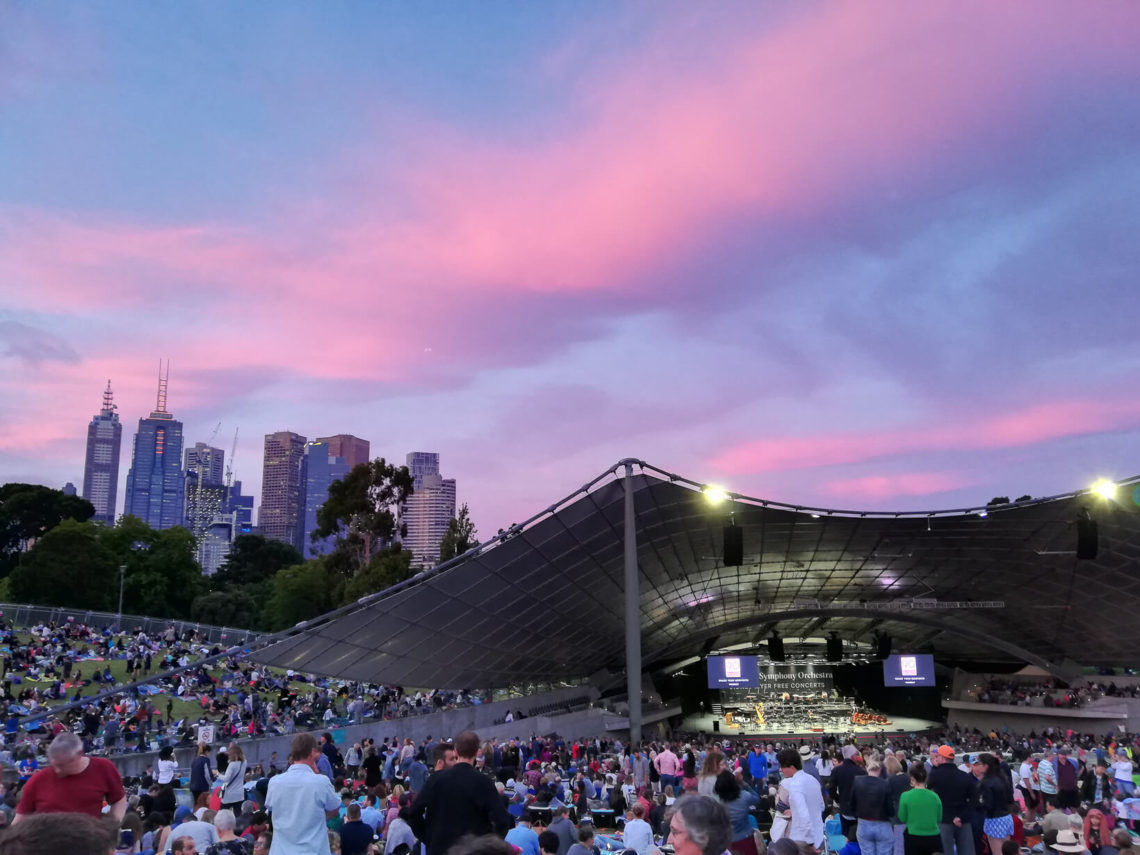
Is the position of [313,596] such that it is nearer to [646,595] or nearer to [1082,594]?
[646,595]

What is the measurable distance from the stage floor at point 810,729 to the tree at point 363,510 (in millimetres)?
23783

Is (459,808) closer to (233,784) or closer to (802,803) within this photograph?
(802,803)

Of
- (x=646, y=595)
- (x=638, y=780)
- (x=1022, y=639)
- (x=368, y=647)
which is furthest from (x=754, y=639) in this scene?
(x=638, y=780)

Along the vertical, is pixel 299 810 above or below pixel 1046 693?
above

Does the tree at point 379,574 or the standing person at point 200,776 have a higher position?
the tree at point 379,574

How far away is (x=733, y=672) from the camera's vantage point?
42438 millimetres

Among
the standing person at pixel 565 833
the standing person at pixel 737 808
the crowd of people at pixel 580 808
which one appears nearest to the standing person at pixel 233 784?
the crowd of people at pixel 580 808

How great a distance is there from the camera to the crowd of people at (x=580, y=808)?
16.8 feet

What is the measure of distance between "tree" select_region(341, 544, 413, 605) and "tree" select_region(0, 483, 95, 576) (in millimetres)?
38123

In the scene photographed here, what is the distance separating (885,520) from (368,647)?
70.4 feet

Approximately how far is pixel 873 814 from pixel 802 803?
1.43 m

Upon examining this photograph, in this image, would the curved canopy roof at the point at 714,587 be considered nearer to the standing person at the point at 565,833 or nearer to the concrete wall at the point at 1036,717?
the concrete wall at the point at 1036,717

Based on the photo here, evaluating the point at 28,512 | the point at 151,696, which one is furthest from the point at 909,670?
the point at 28,512

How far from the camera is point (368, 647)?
2747cm
